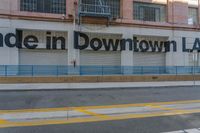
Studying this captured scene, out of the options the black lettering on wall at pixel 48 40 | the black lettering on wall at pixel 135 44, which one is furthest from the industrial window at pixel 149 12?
the black lettering on wall at pixel 48 40

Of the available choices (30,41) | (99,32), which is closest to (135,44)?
(99,32)

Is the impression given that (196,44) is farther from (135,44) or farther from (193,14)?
(135,44)

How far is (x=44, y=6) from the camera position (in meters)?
24.7

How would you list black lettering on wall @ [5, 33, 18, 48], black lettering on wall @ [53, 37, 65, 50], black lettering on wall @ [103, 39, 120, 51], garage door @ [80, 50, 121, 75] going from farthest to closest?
black lettering on wall @ [103, 39, 120, 51], black lettering on wall @ [53, 37, 65, 50], garage door @ [80, 50, 121, 75], black lettering on wall @ [5, 33, 18, 48]

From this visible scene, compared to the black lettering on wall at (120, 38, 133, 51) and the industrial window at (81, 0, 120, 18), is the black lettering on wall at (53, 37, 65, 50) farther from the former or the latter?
the black lettering on wall at (120, 38, 133, 51)

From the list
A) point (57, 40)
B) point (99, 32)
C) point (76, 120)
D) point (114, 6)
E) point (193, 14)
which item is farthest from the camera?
point (193, 14)

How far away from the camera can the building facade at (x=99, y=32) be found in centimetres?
2345

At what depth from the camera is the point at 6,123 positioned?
A: 300 inches

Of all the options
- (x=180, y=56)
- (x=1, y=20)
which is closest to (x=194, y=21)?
(x=180, y=56)

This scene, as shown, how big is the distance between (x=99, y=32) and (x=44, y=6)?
20.5 feet

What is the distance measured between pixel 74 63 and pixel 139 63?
7936mm

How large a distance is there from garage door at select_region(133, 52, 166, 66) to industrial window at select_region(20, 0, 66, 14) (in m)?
9.71

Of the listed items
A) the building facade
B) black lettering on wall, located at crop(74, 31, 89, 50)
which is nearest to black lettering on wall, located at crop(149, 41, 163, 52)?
the building facade

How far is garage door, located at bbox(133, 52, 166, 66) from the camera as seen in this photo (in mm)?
27906
